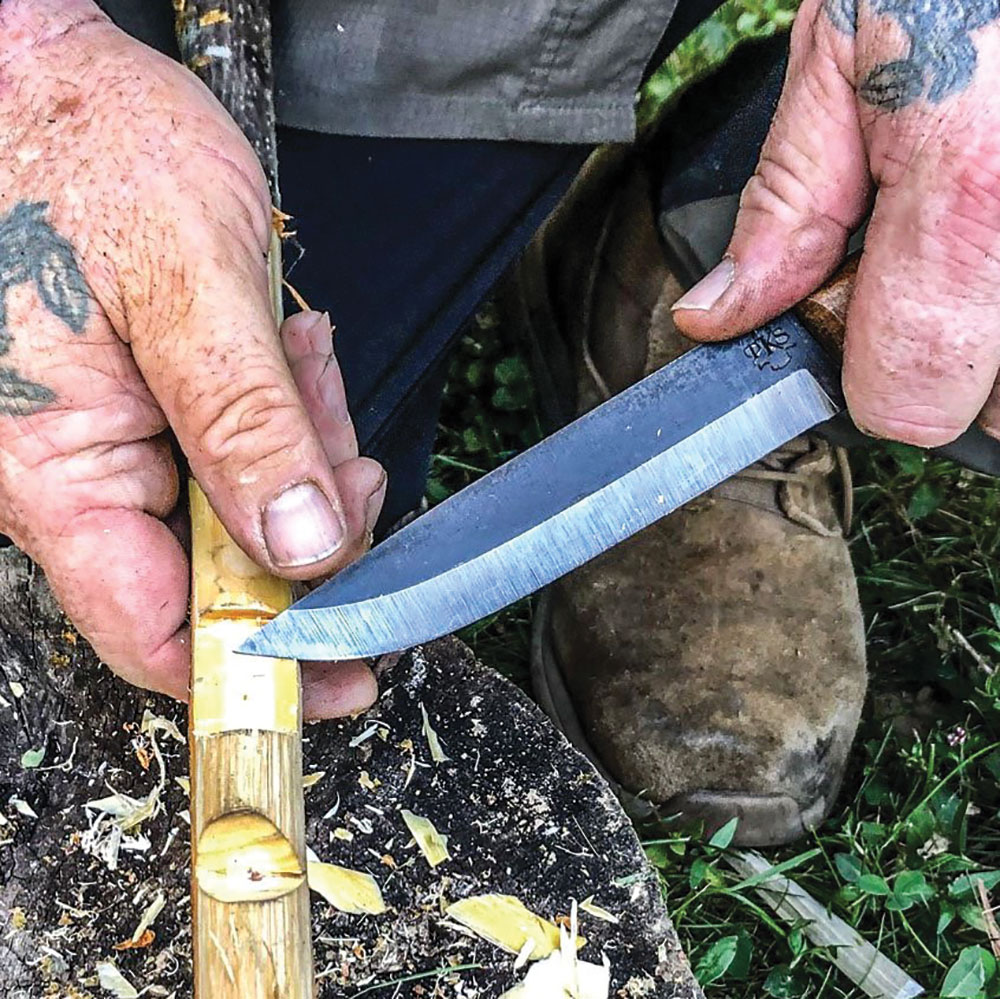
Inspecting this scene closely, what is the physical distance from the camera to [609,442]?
41.0 inches

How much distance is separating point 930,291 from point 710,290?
192mm

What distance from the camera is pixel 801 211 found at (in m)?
1.09

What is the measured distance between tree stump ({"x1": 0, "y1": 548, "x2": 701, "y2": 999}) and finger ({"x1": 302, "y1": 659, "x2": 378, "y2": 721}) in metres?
0.11

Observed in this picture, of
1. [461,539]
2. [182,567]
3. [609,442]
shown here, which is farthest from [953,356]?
[182,567]

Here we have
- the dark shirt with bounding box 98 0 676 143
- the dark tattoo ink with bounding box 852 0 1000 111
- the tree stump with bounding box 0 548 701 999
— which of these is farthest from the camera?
the dark shirt with bounding box 98 0 676 143

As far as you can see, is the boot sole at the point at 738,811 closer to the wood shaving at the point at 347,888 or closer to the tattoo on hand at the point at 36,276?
the wood shaving at the point at 347,888

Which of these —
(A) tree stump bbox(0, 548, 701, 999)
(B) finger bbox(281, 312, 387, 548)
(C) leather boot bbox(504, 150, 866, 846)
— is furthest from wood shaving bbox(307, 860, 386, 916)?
(C) leather boot bbox(504, 150, 866, 846)

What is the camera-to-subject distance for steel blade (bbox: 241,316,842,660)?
0.97 metres

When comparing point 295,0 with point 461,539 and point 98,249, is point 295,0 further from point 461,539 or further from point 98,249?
point 461,539

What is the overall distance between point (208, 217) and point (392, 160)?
50 centimetres

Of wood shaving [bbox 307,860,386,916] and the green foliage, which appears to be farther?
the green foliage

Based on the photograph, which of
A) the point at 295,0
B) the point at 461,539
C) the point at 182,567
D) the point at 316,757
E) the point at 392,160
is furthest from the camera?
the point at 392,160

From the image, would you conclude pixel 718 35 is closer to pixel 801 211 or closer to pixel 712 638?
pixel 712 638

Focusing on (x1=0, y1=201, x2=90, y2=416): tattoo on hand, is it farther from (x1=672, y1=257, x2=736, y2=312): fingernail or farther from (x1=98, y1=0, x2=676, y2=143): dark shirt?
(x1=672, y1=257, x2=736, y2=312): fingernail
